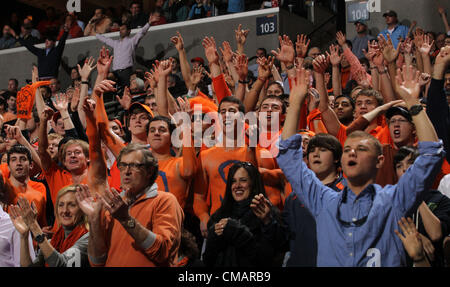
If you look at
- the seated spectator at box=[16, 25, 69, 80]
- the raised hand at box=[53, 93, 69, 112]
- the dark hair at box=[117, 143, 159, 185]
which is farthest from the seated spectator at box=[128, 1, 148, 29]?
the dark hair at box=[117, 143, 159, 185]

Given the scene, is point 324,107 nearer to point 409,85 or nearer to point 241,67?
point 241,67

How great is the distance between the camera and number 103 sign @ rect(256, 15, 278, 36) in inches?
408

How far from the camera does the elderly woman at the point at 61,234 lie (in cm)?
328

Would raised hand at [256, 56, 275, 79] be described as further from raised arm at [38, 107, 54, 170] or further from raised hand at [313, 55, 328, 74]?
raised arm at [38, 107, 54, 170]

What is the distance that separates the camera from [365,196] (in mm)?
2914

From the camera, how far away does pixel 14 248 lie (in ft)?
12.0

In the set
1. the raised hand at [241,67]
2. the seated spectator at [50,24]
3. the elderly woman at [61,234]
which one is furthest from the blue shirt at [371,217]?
the seated spectator at [50,24]

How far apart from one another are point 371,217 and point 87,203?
142 centimetres

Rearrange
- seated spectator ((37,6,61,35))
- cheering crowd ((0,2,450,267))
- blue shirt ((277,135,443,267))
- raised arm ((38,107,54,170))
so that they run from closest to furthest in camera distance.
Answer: blue shirt ((277,135,443,267)) → cheering crowd ((0,2,450,267)) → raised arm ((38,107,54,170)) → seated spectator ((37,6,61,35))

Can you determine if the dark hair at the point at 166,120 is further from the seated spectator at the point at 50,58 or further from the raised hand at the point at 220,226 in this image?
the seated spectator at the point at 50,58

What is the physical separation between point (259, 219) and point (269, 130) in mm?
1267

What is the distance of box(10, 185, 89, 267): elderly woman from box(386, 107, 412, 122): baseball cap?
212 centimetres

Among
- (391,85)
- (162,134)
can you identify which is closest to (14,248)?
(162,134)

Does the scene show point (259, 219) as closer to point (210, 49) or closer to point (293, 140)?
point (293, 140)
